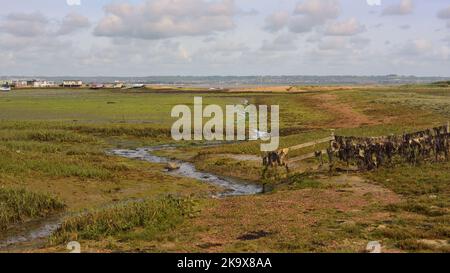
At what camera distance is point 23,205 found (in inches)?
752

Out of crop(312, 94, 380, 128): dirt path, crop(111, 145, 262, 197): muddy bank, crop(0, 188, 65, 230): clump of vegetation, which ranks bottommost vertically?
crop(111, 145, 262, 197): muddy bank

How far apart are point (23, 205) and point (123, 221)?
17.8ft

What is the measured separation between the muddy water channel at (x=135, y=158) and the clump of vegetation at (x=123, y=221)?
1183 millimetres

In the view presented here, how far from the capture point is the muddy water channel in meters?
16.2

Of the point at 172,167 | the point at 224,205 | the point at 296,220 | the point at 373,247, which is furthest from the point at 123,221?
the point at 172,167

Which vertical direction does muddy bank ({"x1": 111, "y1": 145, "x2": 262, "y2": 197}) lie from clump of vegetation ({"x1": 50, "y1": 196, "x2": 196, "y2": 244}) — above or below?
below

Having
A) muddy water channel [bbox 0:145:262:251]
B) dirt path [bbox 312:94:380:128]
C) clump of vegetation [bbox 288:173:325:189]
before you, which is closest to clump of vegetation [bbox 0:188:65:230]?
muddy water channel [bbox 0:145:262:251]

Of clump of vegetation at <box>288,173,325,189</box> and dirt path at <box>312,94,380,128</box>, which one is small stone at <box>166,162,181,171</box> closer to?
clump of vegetation at <box>288,173,325,189</box>

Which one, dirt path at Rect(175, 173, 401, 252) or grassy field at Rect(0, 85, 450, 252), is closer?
dirt path at Rect(175, 173, 401, 252)

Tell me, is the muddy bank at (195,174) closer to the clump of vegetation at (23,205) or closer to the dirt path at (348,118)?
the clump of vegetation at (23,205)

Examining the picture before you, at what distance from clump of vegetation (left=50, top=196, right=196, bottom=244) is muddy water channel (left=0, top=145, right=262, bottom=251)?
3.88ft

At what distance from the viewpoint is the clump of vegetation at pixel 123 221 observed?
606 inches

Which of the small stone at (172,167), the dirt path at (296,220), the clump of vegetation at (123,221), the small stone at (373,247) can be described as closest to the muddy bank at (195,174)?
the small stone at (172,167)

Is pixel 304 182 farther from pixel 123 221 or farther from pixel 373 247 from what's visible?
pixel 373 247
